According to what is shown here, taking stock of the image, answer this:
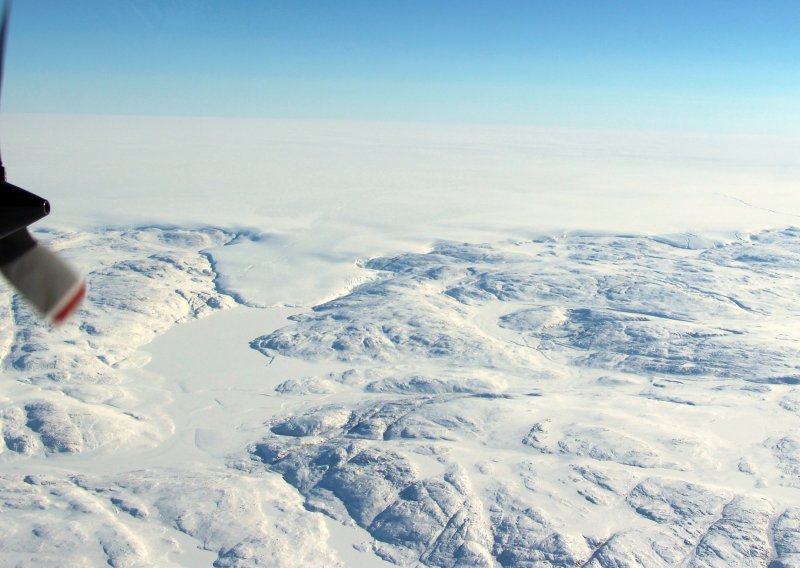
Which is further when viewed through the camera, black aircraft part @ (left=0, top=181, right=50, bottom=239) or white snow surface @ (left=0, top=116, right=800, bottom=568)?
white snow surface @ (left=0, top=116, right=800, bottom=568)

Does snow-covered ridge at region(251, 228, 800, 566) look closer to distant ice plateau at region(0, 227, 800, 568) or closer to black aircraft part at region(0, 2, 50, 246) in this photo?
distant ice plateau at region(0, 227, 800, 568)

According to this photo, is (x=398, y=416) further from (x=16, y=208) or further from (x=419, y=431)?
(x=16, y=208)

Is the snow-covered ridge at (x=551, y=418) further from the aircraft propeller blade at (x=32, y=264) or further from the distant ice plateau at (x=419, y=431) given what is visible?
the aircraft propeller blade at (x=32, y=264)

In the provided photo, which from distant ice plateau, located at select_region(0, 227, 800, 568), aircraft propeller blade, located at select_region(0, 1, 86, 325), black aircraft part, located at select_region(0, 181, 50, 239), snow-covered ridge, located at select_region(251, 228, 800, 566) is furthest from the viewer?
snow-covered ridge, located at select_region(251, 228, 800, 566)

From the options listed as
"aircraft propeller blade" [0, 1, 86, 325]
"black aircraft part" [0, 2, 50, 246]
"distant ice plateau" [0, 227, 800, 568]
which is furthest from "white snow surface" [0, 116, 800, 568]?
"black aircraft part" [0, 2, 50, 246]

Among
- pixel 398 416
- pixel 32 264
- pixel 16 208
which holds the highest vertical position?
pixel 16 208

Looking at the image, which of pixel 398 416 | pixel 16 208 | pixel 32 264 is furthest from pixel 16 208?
pixel 398 416

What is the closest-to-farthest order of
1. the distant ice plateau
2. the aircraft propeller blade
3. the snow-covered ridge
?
the aircraft propeller blade, the distant ice plateau, the snow-covered ridge

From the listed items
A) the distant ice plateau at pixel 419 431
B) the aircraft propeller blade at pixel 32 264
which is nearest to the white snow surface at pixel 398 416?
the distant ice plateau at pixel 419 431
